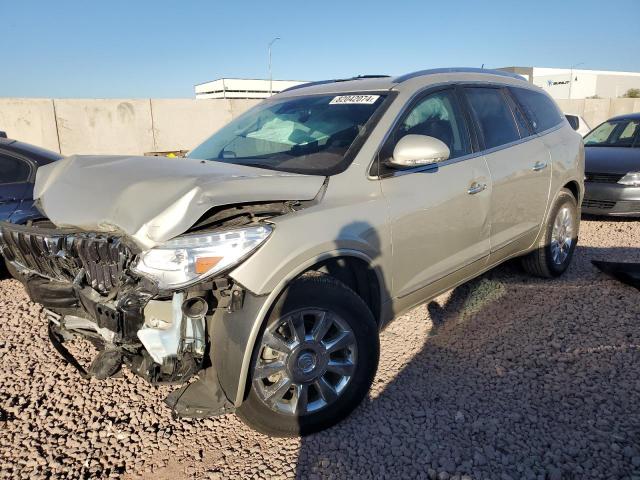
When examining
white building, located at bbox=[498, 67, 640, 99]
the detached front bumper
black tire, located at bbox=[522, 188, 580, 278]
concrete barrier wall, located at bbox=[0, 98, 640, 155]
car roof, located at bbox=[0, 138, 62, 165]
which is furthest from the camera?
white building, located at bbox=[498, 67, 640, 99]

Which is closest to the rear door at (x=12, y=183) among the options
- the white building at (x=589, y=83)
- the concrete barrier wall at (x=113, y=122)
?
the concrete barrier wall at (x=113, y=122)

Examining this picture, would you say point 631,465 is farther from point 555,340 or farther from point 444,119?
point 444,119

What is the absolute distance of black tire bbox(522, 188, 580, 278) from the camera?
455 centimetres

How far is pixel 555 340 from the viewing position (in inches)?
142

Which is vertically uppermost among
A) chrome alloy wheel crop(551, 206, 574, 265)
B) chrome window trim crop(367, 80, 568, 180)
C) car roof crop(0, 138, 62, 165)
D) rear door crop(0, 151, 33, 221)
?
chrome window trim crop(367, 80, 568, 180)

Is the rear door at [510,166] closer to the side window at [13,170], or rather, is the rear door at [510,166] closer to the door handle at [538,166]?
the door handle at [538,166]

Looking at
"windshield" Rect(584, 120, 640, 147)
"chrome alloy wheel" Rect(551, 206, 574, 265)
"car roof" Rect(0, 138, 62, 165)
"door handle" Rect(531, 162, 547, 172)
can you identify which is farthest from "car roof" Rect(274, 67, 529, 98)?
"windshield" Rect(584, 120, 640, 147)

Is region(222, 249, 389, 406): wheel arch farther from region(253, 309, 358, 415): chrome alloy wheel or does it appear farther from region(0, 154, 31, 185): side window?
region(0, 154, 31, 185): side window

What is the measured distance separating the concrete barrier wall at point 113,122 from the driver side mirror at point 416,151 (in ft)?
40.7

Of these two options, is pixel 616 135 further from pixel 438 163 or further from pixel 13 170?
pixel 13 170

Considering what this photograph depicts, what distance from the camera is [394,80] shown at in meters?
3.41

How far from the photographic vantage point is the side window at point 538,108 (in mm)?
4445

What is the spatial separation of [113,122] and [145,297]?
12.9m

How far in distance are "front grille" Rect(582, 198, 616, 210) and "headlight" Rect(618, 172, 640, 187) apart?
1.03ft
